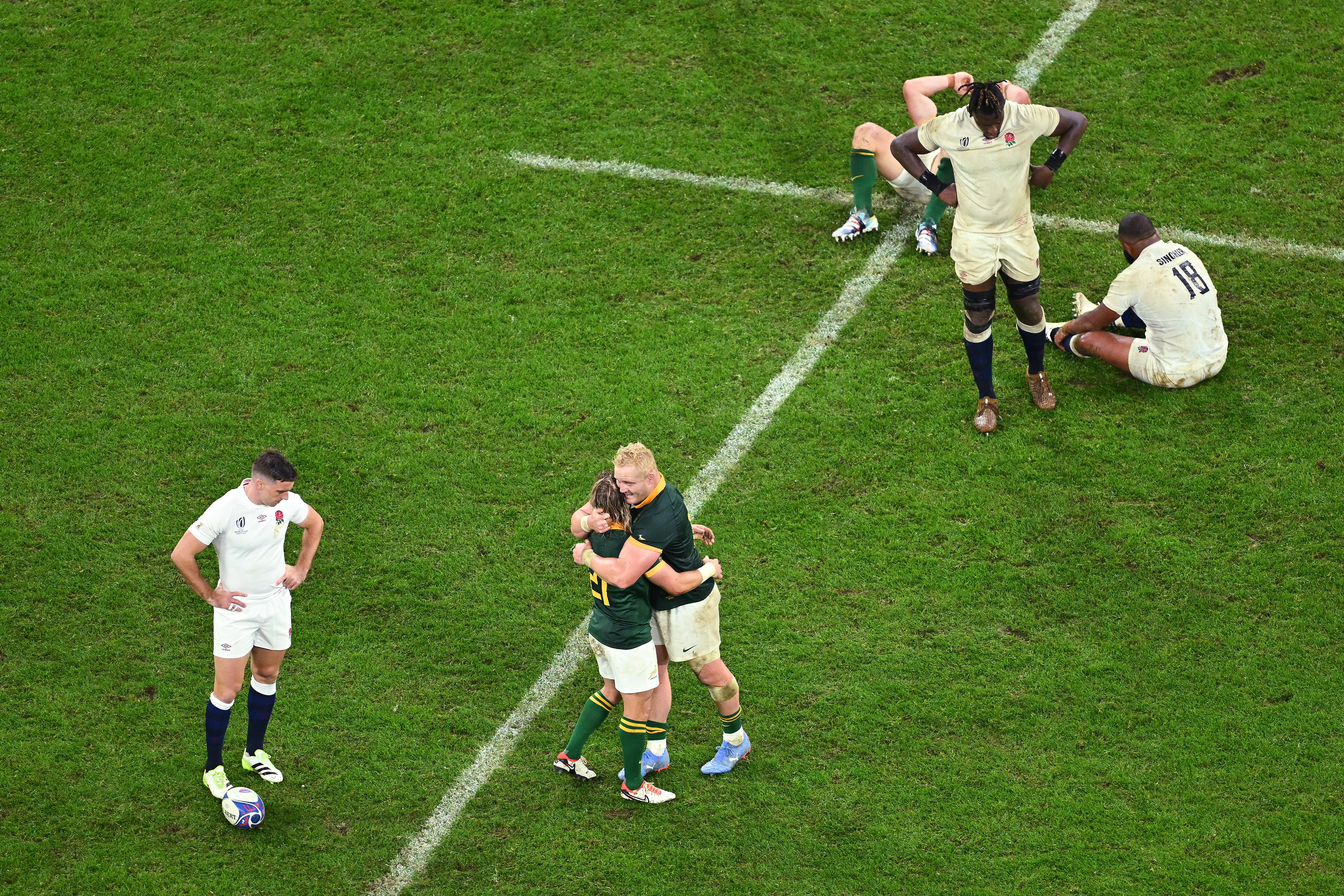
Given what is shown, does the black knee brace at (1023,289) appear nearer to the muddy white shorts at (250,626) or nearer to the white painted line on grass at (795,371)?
the white painted line on grass at (795,371)

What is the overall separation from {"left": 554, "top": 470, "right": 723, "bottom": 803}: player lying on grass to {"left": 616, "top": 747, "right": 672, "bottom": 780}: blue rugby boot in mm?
39

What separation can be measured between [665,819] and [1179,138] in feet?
25.1

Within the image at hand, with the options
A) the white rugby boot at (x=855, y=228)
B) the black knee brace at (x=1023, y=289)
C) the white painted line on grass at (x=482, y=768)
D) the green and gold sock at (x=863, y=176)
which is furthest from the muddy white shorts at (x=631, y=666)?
the green and gold sock at (x=863, y=176)

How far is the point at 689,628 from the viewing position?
23.6ft

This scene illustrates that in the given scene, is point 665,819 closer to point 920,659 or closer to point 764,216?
point 920,659

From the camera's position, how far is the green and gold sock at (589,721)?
7.36 meters

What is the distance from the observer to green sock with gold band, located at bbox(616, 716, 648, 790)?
718 cm

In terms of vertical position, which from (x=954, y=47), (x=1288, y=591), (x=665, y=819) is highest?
(x=954, y=47)

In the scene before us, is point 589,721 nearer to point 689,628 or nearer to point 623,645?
point 623,645

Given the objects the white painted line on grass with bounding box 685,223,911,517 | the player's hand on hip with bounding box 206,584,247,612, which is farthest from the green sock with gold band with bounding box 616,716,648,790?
the player's hand on hip with bounding box 206,584,247,612

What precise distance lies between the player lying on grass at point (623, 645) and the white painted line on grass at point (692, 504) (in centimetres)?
49

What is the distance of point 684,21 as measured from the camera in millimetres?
12961

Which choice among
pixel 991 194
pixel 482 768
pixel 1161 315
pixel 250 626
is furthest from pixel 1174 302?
pixel 250 626

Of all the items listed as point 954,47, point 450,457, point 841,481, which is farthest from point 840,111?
point 450,457
